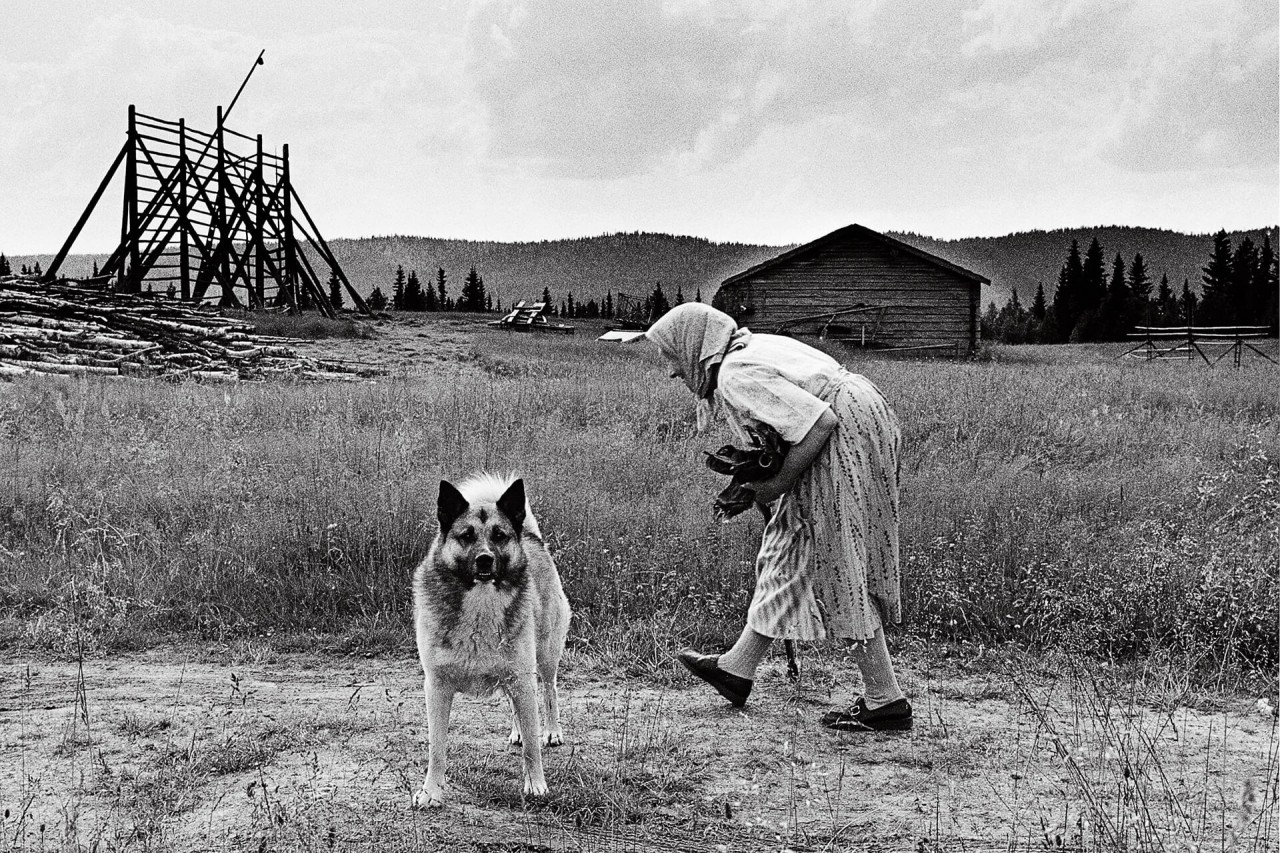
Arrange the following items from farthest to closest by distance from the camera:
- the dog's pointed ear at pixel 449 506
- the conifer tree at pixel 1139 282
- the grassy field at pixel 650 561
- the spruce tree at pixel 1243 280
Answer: the conifer tree at pixel 1139 282
the spruce tree at pixel 1243 280
the grassy field at pixel 650 561
the dog's pointed ear at pixel 449 506

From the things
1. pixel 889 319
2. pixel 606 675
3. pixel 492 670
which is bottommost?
pixel 606 675

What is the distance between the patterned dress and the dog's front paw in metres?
1.89

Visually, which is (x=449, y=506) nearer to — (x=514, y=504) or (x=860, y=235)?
(x=514, y=504)

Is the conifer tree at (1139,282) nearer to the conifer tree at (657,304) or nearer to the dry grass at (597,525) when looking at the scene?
the conifer tree at (657,304)

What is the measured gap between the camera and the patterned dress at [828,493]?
487 centimetres

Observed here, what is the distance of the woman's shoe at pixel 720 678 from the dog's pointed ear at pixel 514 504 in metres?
1.71

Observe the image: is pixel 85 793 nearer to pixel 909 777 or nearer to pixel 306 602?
pixel 306 602

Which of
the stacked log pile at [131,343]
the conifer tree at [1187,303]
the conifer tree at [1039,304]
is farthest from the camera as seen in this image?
the conifer tree at [1039,304]

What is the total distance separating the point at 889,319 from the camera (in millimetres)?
34344

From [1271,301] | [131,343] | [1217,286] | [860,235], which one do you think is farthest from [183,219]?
[1217,286]

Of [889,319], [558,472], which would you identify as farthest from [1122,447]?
[889,319]

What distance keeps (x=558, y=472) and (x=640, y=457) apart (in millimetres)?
1110

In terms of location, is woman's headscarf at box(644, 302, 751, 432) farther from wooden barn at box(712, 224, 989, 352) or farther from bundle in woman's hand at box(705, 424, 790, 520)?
wooden barn at box(712, 224, 989, 352)

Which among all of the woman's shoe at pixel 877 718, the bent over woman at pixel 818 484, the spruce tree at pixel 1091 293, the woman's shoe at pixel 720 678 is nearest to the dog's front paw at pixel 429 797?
the woman's shoe at pixel 720 678
